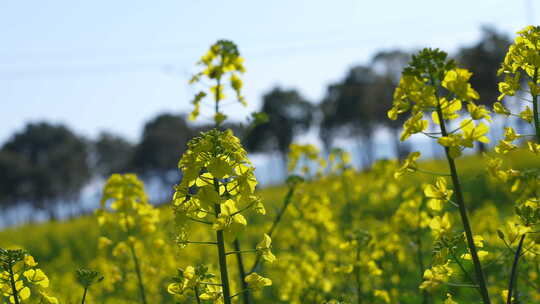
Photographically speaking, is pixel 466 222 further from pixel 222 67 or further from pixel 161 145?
pixel 161 145

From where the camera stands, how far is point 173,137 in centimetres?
5188

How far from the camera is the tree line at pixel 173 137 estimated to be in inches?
1898

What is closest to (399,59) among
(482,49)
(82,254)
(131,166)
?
(482,49)

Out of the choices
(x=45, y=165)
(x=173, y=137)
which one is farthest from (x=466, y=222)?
(x=45, y=165)

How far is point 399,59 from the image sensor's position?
47.6m

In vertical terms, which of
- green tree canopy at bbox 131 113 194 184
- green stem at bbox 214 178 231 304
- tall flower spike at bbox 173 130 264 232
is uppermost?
green tree canopy at bbox 131 113 194 184

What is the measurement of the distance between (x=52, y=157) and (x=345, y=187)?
5254 centimetres

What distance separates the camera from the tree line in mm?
48219

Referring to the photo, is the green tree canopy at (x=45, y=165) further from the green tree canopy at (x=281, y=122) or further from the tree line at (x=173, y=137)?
the green tree canopy at (x=281, y=122)

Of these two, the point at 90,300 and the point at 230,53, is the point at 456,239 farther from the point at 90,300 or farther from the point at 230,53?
the point at 90,300

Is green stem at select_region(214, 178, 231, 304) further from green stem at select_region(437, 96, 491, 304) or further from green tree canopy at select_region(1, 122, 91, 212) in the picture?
green tree canopy at select_region(1, 122, 91, 212)

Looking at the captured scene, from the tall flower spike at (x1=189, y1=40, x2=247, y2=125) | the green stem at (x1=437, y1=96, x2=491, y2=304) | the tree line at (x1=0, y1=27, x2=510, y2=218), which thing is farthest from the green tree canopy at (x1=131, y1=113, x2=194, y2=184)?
the green stem at (x1=437, y1=96, x2=491, y2=304)

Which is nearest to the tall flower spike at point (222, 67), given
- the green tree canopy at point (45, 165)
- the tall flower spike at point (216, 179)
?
the tall flower spike at point (216, 179)

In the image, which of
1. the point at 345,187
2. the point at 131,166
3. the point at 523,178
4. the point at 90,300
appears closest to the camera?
the point at 523,178
